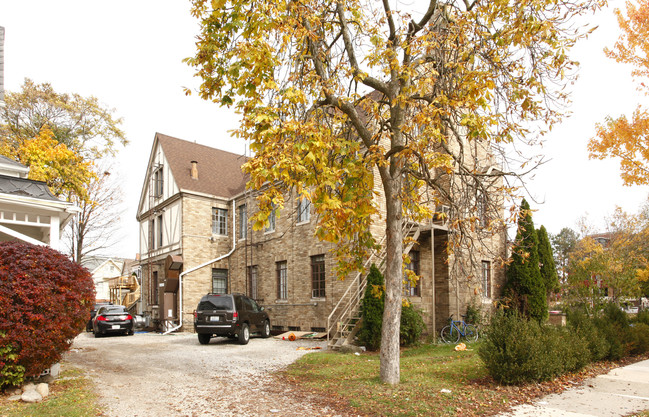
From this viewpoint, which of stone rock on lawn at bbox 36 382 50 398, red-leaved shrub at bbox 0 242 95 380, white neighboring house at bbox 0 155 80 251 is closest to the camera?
red-leaved shrub at bbox 0 242 95 380

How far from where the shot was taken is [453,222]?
793cm

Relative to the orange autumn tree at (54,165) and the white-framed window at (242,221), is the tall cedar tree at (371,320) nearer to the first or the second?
the white-framed window at (242,221)

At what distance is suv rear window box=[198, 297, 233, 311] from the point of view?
15.4m

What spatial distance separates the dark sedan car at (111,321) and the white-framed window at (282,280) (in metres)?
6.85

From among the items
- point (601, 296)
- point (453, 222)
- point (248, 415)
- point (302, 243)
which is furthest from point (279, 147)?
point (601, 296)

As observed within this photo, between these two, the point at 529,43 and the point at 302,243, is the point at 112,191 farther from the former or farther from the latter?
the point at 529,43

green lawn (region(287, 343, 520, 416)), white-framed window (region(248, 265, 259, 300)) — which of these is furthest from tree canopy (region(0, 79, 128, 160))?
green lawn (region(287, 343, 520, 416))

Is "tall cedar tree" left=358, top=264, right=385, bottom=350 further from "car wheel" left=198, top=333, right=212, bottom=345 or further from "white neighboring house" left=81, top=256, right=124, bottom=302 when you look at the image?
"white neighboring house" left=81, top=256, right=124, bottom=302

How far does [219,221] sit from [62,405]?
18.0m

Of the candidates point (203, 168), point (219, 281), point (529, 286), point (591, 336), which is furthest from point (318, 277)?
point (203, 168)

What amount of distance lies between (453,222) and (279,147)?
3.27 m

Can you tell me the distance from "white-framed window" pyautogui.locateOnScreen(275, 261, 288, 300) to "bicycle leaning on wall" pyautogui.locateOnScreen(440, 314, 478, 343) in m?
7.28

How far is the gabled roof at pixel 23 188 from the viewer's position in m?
9.79

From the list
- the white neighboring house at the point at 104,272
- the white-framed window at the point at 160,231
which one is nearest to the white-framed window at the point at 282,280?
the white-framed window at the point at 160,231
